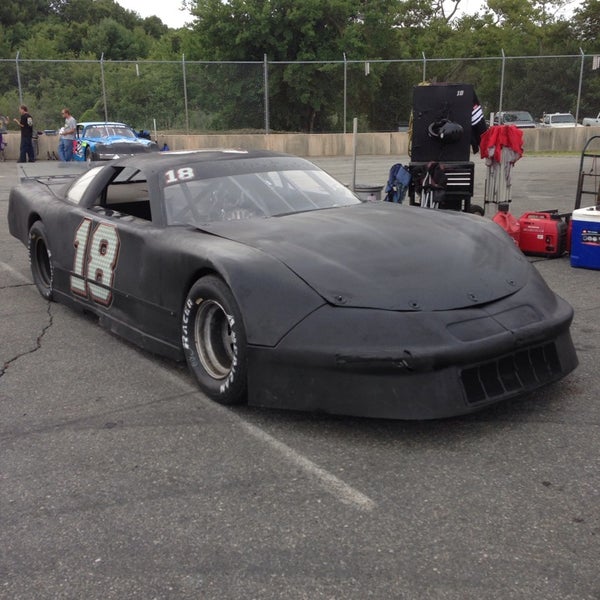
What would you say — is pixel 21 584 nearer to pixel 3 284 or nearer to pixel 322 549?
pixel 322 549

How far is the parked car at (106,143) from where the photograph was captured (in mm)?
19188

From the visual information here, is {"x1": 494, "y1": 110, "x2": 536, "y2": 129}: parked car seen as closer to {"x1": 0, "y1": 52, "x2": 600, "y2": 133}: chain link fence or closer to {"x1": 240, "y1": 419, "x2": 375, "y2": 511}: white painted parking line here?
{"x1": 0, "y1": 52, "x2": 600, "y2": 133}: chain link fence

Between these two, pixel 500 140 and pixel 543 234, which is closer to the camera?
pixel 543 234

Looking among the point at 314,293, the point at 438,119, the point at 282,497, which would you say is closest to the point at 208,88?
the point at 438,119

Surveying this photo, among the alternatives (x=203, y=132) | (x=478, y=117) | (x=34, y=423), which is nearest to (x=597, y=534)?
(x=34, y=423)

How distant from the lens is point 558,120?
29.9m

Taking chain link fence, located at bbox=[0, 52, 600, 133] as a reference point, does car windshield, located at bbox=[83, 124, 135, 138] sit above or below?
below

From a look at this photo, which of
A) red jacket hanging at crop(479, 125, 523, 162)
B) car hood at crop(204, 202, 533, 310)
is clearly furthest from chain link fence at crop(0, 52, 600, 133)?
car hood at crop(204, 202, 533, 310)

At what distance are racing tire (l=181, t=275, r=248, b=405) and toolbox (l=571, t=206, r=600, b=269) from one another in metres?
4.49

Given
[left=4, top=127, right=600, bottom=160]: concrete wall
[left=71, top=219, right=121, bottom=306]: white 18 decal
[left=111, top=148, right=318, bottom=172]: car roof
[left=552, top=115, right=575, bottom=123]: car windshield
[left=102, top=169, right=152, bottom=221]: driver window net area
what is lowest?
[left=4, top=127, right=600, bottom=160]: concrete wall

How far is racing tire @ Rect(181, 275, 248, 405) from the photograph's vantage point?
3531mm

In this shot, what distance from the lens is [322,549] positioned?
95.7 inches

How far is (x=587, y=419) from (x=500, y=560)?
134 centimetres

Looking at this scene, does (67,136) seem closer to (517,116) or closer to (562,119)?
(517,116)
